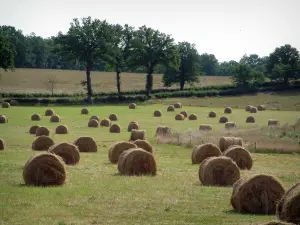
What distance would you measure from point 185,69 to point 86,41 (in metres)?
27.4

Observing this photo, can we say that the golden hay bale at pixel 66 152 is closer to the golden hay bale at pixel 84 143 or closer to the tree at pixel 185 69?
the golden hay bale at pixel 84 143

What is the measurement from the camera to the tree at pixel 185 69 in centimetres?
12056

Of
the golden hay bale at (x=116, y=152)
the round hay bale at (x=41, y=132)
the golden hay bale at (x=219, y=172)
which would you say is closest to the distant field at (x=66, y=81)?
the round hay bale at (x=41, y=132)

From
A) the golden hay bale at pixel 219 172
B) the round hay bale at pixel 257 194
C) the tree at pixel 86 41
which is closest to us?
the round hay bale at pixel 257 194

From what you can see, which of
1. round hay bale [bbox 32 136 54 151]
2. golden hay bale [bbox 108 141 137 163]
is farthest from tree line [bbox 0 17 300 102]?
golden hay bale [bbox 108 141 137 163]

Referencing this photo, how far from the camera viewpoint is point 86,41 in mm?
104875

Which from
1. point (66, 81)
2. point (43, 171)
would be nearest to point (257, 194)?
point (43, 171)

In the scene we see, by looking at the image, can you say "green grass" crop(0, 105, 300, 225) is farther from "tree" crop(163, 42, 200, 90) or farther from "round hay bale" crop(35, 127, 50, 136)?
"tree" crop(163, 42, 200, 90)

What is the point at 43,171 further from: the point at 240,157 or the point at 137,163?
the point at 240,157

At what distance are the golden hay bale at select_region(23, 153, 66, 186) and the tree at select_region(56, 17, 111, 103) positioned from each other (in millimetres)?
81423

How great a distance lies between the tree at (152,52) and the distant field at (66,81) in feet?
23.4

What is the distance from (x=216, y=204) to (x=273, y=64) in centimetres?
11993

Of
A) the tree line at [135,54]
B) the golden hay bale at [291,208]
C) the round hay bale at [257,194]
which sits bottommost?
the round hay bale at [257,194]

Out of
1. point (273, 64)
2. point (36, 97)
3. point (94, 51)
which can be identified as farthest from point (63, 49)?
point (273, 64)
